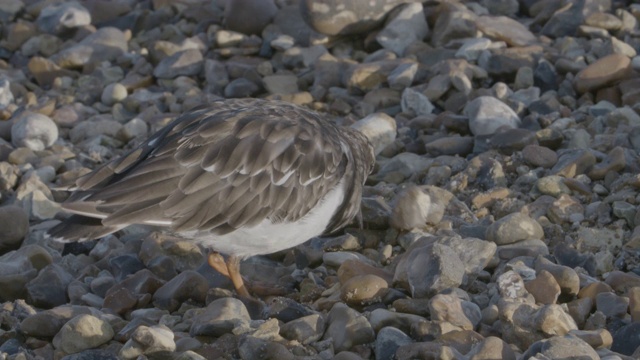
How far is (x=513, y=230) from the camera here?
19.4 feet

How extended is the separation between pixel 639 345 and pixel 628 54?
4.26 metres

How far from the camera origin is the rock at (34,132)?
27.3 feet

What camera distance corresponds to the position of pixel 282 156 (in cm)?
565

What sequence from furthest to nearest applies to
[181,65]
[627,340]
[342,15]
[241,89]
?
1. [181,65]
2. [342,15]
3. [241,89]
4. [627,340]

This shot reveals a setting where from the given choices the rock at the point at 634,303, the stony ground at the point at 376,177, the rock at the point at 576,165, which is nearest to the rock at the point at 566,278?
the stony ground at the point at 376,177

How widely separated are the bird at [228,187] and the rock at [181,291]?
20cm

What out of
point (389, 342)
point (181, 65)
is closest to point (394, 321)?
point (389, 342)

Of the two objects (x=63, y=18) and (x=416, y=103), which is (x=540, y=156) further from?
(x=63, y=18)

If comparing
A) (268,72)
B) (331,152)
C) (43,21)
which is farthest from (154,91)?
(331,152)

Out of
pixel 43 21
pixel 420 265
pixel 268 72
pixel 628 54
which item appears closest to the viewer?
pixel 420 265

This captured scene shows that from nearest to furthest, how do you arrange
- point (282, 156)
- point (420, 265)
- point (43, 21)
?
point (420, 265)
point (282, 156)
point (43, 21)

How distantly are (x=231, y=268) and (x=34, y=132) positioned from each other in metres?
3.25

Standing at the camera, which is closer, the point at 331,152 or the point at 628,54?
the point at 331,152

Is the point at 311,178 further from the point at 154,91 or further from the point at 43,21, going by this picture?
the point at 43,21
